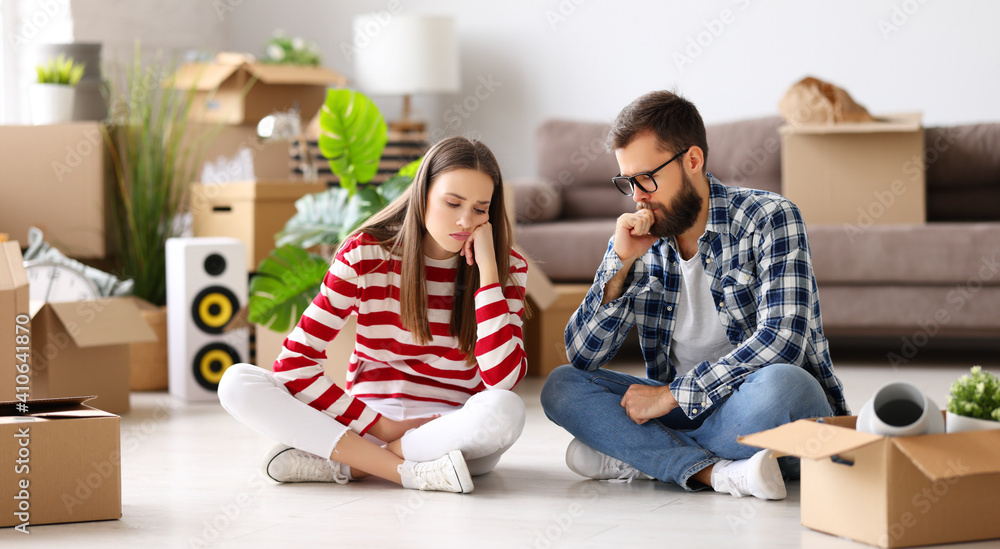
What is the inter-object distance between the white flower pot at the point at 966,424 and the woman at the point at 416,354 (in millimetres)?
707

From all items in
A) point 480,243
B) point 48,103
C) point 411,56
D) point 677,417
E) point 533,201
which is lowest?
point 677,417

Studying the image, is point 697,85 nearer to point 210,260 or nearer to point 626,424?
point 210,260

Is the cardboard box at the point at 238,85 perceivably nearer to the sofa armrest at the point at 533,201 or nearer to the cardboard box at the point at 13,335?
the sofa armrest at the point at 533,201

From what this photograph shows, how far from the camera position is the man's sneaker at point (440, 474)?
6.01 feet

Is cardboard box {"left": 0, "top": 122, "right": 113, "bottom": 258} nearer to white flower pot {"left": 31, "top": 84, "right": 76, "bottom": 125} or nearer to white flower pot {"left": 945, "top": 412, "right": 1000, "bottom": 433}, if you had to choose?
white flower pot {"left": 31, "top": 84, "right": 76, "bottom": 125}

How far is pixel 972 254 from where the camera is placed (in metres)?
3.37

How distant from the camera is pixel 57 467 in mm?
1641

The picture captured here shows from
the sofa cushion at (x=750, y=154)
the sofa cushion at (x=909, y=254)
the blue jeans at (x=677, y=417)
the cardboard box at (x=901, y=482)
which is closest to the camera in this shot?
the cardboard box at (x=901, y=482)

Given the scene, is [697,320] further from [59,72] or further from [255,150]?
[255,150]

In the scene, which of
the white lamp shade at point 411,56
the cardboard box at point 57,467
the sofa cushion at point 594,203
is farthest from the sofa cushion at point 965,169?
the cardboard box at point 57,467

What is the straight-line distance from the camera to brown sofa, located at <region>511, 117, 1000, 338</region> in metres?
3.39

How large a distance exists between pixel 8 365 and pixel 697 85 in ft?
10.8

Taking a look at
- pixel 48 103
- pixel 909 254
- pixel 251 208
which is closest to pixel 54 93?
pixel 48 103

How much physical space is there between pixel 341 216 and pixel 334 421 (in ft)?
3.68
